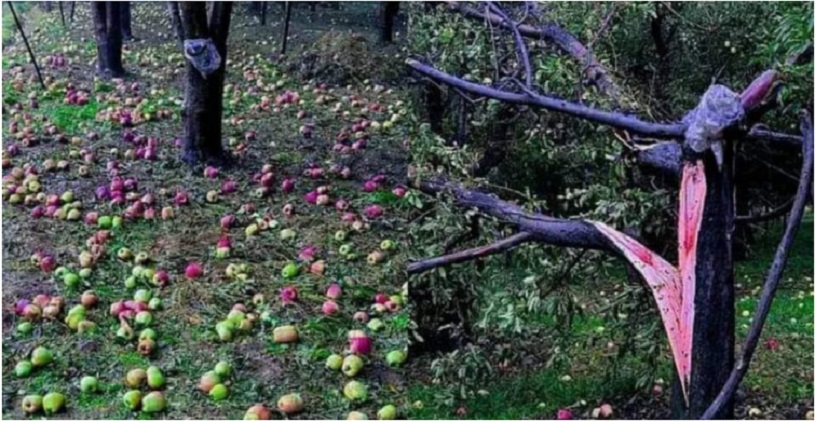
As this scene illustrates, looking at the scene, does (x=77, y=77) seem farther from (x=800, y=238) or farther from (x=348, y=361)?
(x=800, y=238)

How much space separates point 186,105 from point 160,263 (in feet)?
1.45

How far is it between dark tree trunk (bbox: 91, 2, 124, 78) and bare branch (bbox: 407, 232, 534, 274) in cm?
62

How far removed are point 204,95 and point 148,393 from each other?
0.65m

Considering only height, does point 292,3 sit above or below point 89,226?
above

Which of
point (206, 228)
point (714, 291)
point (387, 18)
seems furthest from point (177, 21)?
point (714, 291)

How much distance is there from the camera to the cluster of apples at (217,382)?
44.9 inches

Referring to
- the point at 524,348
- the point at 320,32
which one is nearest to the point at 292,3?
the point at 320,32

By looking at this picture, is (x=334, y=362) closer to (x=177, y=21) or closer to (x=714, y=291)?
(x=714, y=291)

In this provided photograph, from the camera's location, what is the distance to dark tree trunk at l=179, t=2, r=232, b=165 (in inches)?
61.5

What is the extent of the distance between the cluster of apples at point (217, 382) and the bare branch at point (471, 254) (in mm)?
307

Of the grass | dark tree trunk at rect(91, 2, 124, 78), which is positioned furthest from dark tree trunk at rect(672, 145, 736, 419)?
dark tree trunk at rect(91, 2, 124, 78)

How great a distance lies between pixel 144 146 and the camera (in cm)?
165

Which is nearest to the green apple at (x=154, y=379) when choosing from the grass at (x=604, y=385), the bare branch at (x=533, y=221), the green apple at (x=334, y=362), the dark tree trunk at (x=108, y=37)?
the green apple at (x=334, y=362)

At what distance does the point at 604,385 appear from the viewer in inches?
61.9
